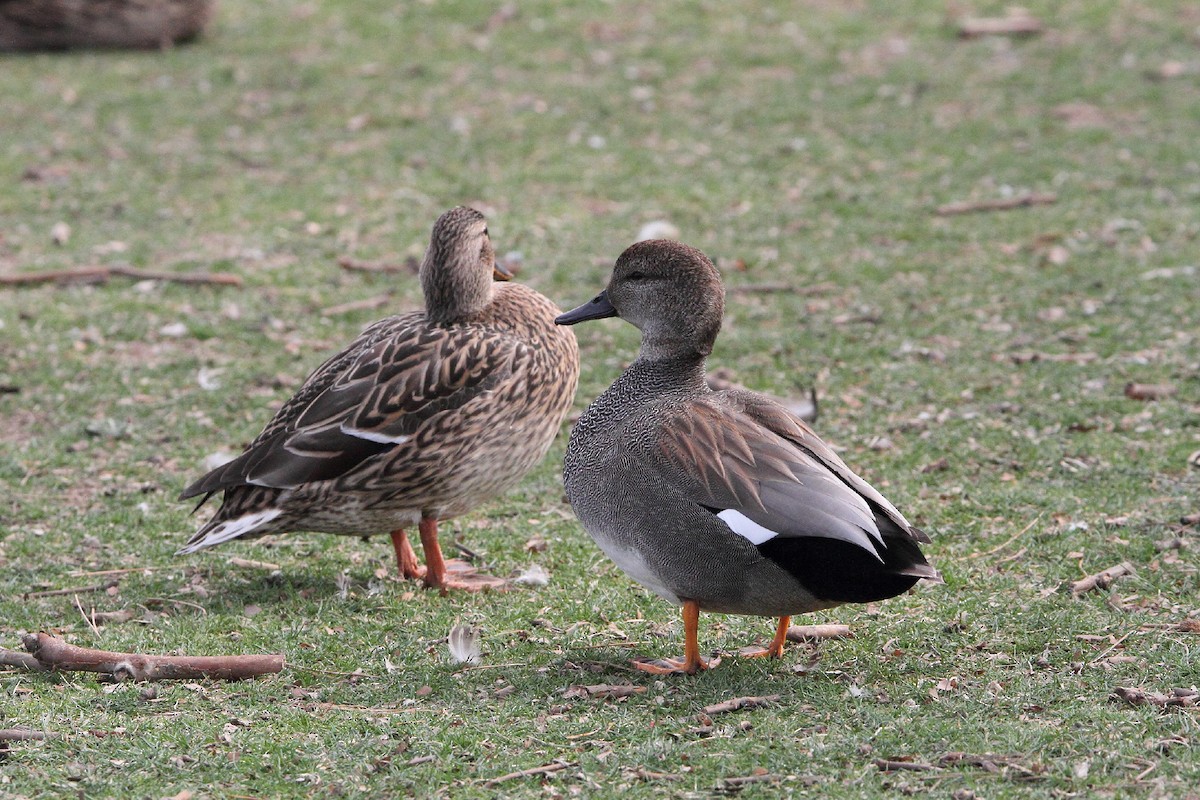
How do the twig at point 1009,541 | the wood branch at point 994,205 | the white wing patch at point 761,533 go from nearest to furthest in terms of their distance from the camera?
the white wing patch at point 761,533 < the twig at point 1009,541 < the wood branch at point 994,205

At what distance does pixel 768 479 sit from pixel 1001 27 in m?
9.95

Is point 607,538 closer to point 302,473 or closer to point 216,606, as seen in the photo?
point 302,473

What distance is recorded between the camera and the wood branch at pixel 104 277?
28.0 feet

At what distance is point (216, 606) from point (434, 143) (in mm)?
6494

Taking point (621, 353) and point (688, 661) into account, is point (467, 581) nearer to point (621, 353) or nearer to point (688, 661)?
point (688, 661)

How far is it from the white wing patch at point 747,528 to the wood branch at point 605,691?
0.62m

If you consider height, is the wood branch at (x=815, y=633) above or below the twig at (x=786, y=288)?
below

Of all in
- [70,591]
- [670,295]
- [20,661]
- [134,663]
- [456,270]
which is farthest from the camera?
[456,270]

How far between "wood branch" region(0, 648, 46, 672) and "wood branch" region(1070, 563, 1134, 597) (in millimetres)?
3433

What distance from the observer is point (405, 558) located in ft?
17.9

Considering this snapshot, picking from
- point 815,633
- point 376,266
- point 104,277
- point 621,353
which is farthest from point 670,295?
point 104,277

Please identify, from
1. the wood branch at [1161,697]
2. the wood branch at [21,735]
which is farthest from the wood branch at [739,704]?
the wood branch at [21,735]

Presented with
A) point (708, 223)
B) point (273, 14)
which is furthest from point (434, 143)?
point (273, 14)

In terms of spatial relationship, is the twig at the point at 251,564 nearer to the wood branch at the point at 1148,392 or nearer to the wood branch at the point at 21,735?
the wood branch at the point at 21,735
